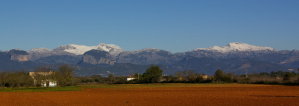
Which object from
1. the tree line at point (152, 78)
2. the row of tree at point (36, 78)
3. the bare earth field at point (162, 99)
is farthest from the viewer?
the tree line at point (152, 78)

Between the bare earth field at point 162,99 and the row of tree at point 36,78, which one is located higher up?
the row of tree at point 36,78

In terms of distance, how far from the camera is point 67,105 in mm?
49594

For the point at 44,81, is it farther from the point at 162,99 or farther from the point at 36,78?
the point at 162,99

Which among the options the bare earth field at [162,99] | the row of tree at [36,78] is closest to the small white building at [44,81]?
the row of tree at [36,78]

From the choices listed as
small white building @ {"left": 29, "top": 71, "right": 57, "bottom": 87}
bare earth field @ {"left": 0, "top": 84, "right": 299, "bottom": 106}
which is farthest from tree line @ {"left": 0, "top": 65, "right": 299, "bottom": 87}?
bare earth field @ {"left": 0, "top": 84, "right": 299, "bottom": 106}

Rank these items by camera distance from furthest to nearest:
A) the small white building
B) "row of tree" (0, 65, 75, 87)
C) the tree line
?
1. the small white building
2. the tree line
3. "row of tree" (0, 65, 75, 87)

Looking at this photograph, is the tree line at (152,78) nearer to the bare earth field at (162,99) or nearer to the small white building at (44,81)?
the small white building at (44,81)

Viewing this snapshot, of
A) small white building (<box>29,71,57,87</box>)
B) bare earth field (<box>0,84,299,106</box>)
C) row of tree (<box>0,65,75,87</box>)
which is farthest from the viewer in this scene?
small white building (<box>29,71,57,87</box>)

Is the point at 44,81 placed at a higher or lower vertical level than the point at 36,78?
lower

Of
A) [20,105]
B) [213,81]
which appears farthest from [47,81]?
[20,105]

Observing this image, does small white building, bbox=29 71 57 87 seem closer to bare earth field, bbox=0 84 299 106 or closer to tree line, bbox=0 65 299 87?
tree line, bbox=0 65 299 87

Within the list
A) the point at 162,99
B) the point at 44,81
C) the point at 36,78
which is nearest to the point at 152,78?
the point at 44,81

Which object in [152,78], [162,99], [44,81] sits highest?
[152,78]

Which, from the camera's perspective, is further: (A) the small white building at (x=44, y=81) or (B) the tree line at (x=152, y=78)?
(A) the small white building at (x=44, y=81)
